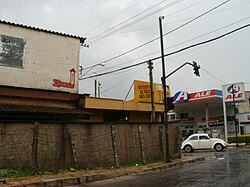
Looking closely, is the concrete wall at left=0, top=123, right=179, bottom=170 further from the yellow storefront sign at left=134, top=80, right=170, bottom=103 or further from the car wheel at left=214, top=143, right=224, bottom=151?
the yellow storefront sign at left=134, top=80, right=170, bottom=103

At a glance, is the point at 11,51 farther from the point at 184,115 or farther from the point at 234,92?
the point at 184,115

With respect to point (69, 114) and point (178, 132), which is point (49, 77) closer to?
point (69, 114)

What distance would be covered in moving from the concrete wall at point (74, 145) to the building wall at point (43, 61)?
540 centimetres

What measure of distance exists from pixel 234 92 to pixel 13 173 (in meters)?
36.1

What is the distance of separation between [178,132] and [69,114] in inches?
283

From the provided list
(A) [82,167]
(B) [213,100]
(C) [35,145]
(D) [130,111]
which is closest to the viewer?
(C) [35,145]

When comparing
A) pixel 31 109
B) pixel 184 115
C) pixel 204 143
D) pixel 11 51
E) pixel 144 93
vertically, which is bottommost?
pixel 204 143

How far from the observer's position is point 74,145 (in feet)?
45.8

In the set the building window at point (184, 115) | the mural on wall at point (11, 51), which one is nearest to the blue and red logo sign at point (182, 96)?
the building window at point (184, 115)

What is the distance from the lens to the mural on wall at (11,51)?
17.5 m

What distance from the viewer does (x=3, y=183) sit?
10.4 metres

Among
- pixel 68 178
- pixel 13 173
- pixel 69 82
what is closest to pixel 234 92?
pixel 69 82

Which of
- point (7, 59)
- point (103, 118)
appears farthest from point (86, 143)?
point (103, 118)

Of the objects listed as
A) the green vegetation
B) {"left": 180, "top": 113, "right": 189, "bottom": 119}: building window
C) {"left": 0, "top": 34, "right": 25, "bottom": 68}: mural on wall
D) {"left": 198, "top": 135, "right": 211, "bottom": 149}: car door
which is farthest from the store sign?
the green vegetation
